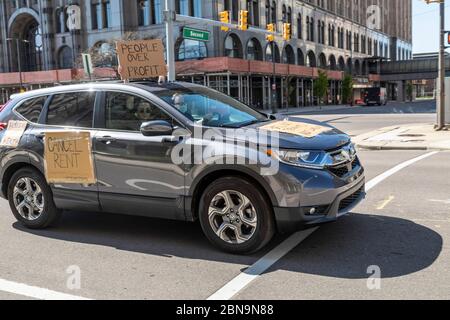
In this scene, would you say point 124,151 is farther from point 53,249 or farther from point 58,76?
point 58,76

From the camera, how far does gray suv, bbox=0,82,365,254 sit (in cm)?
482

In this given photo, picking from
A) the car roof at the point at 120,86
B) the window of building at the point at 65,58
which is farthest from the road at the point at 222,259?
the window of building at the point at 65,58

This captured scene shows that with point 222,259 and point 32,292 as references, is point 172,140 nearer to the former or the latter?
point 222,259

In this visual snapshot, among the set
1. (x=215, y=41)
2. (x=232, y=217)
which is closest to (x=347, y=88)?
(x=215, y=41)

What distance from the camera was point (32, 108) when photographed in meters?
6.42

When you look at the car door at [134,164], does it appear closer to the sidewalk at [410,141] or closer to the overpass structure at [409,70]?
the sidewalk at [410,141]

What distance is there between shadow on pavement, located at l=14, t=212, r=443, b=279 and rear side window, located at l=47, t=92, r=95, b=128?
1407 millimetres

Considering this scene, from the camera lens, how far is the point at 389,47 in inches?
4205

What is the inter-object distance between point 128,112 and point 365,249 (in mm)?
3058

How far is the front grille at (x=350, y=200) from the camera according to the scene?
507 centimetres

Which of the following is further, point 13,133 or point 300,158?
point 13,133

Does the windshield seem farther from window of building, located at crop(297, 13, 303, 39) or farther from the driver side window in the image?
window of building, located at crop(297, 13, 303, 39)
